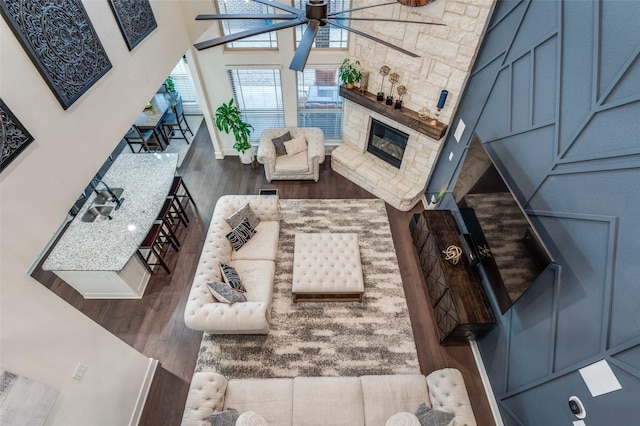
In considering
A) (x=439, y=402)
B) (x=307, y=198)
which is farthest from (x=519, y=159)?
(x=307, y=198)

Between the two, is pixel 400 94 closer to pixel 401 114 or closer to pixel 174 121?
pixel 401 114

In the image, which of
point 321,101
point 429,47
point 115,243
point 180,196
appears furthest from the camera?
point 321,101

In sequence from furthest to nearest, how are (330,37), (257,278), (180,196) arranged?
(180,196) < (330,37) < (257,278)

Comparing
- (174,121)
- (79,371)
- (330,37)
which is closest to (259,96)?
(330,37)

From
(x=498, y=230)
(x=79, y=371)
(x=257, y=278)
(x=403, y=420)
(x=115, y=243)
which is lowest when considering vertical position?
(x=403, y=420)

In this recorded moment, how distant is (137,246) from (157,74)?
2.10 metres

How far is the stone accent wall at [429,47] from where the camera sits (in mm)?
3468

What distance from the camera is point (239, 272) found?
3855 mm

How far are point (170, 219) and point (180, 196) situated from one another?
0.48 m

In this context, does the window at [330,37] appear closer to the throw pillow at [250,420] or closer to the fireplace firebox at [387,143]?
the fireplace firebox at [387,143]

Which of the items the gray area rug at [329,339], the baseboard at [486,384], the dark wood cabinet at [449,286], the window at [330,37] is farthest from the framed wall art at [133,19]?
the baseboard at [486,384]

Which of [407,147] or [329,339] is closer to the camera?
[329,339]

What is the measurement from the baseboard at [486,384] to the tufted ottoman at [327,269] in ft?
4.94

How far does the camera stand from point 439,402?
2.71m
